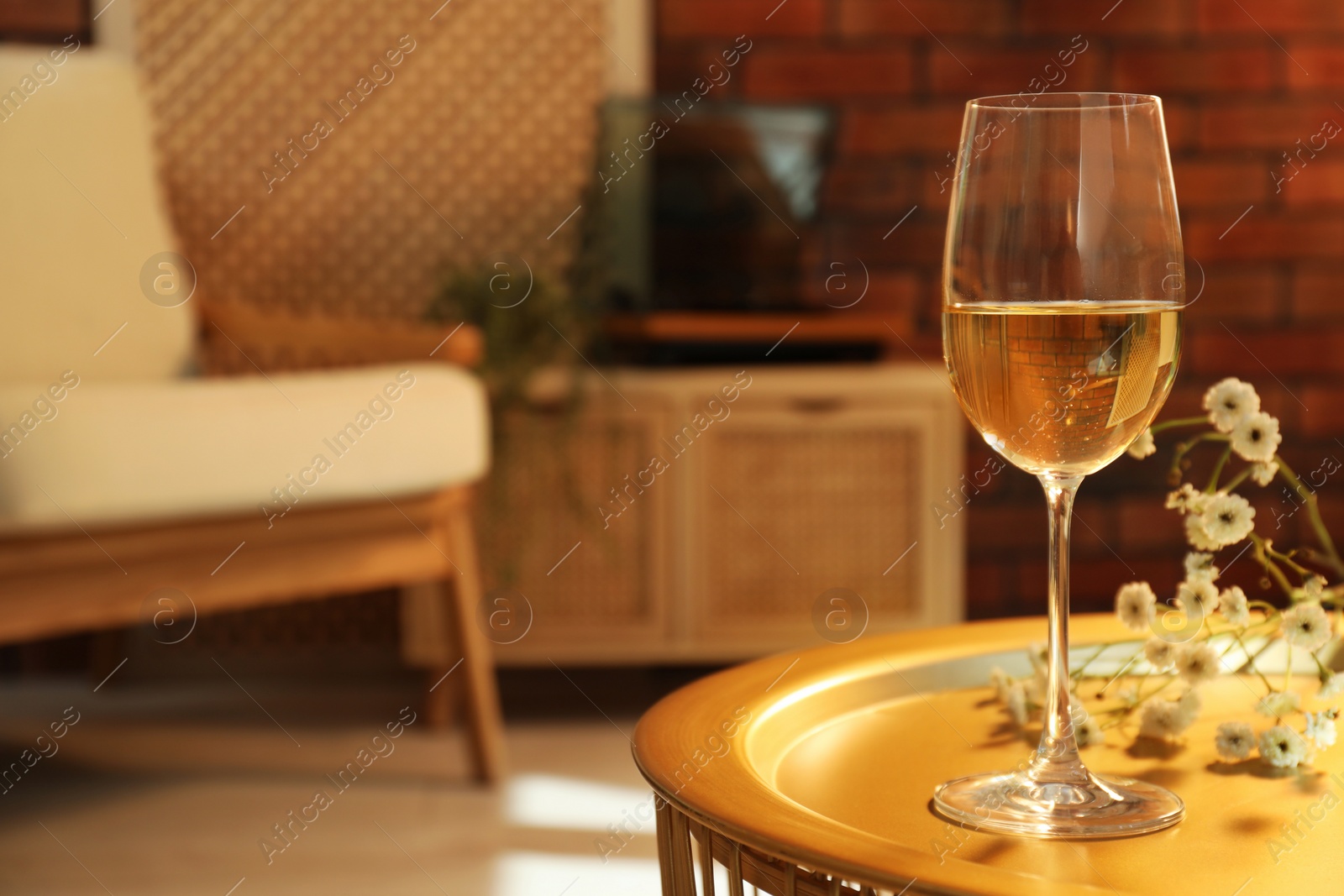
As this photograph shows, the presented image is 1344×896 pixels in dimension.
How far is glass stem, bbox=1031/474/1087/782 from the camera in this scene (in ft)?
1.66

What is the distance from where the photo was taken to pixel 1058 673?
0.51m

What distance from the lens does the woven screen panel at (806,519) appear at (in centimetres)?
217

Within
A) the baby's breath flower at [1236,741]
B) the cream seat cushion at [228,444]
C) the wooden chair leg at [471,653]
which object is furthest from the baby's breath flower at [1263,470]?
the wooden chair leg at [471,653]

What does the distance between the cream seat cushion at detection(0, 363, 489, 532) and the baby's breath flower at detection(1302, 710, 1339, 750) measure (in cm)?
122

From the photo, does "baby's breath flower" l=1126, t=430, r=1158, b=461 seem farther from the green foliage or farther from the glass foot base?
the green foliage

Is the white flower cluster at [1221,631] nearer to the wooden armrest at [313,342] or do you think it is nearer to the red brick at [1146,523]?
the wooden armrest at [313,342]

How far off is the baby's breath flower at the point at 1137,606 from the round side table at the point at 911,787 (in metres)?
0.05

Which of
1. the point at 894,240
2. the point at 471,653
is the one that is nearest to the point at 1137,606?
the point at 471,653

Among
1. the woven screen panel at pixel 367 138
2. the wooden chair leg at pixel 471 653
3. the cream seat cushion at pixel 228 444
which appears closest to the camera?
the cream seat cushion at pixel 228 444

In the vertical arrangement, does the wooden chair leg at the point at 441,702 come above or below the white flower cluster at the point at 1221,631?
below

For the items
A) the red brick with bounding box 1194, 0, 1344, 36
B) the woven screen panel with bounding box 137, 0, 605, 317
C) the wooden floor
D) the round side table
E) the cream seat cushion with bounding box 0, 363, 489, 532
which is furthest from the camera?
the red brick with bounding box 1194, 0, 1344, 36

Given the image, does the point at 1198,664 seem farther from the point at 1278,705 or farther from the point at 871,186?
the point at 871,186

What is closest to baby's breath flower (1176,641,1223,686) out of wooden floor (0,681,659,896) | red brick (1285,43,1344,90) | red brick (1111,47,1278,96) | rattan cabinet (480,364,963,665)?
wooden floor (0,681,659,896)

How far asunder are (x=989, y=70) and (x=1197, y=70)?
396 millimetres
